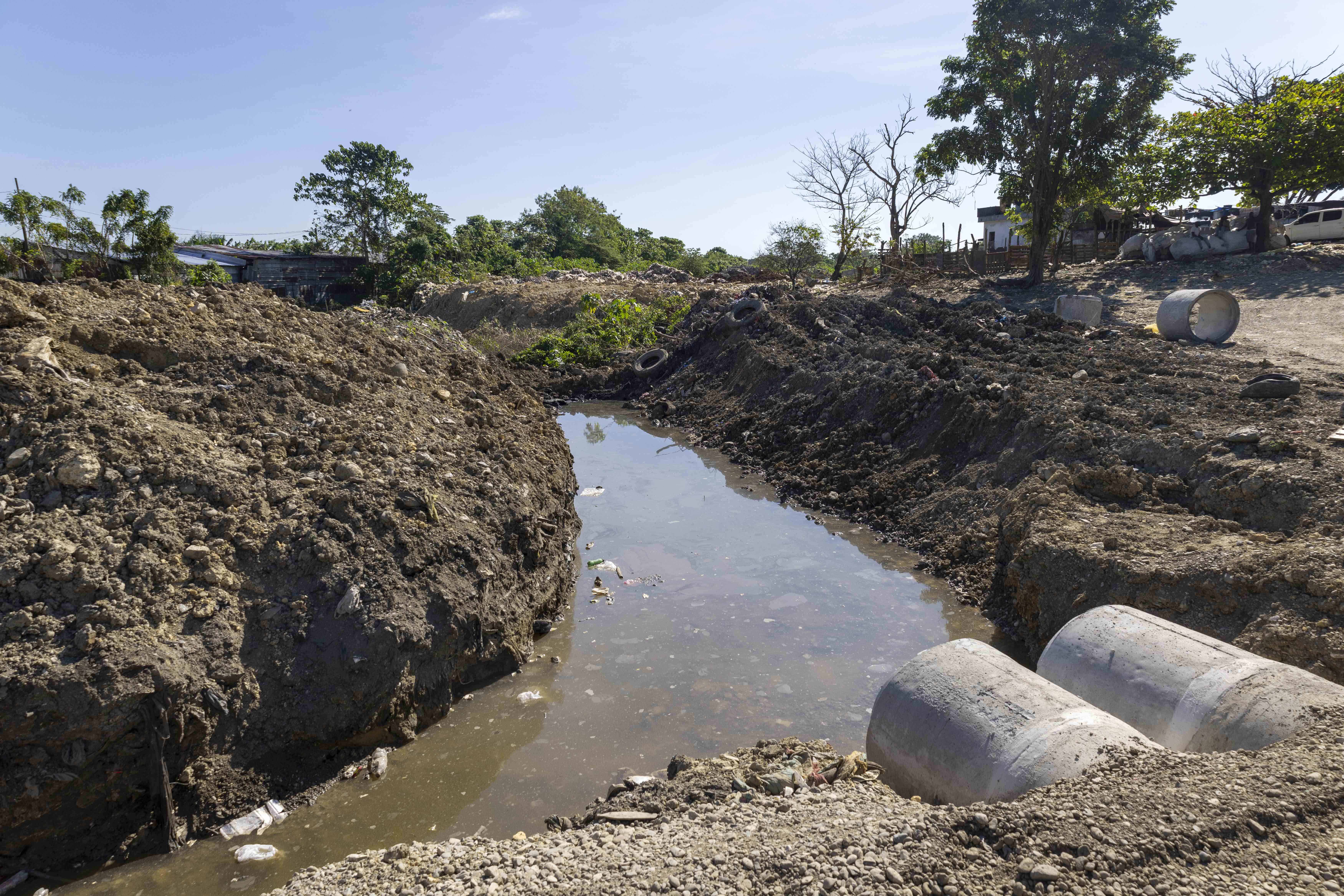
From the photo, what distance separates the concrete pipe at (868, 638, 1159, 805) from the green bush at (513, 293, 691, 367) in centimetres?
1602

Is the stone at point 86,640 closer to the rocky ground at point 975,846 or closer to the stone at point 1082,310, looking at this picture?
the rocky ground at point 975,846

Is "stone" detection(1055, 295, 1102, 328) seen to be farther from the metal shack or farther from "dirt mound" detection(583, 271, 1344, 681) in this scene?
the metal shack

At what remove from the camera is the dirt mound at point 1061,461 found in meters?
5.35

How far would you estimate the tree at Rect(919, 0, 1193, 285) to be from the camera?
19.9 meters

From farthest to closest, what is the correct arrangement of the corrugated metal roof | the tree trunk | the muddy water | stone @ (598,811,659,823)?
1. the corrugated metal roof
2. the tree trunk
3. the muddy water
4. stone @ (598,811,659,823)

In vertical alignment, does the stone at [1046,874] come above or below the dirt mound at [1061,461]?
below

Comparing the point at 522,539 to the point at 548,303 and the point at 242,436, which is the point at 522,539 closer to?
the point at 242,436

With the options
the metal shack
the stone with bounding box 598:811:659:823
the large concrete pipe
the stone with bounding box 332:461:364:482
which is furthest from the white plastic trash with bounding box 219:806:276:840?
the metal shack

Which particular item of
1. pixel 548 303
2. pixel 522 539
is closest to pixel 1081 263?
pixel 548 303

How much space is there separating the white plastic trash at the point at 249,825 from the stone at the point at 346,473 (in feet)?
7.79

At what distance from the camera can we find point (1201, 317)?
13766 mm

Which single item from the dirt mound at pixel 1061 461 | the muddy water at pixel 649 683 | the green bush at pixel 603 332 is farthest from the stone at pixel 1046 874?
the green bush at pixel 603 332

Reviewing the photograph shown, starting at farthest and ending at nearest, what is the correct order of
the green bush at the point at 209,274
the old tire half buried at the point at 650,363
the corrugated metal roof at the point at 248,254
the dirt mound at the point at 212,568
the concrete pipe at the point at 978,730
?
the corrugated metal roof at the point at 248,254 → the green bush at the point at 209,274 → the old tire half buried at the point at 650,363 → the dirt mound at the point at 212,568 → the concrete pipe at the point at 978,730

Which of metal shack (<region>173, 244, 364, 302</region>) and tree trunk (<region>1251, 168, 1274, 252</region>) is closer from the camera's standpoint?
tree trunk (<region>1251, 168, 1274, 252</region>)
